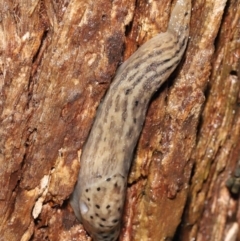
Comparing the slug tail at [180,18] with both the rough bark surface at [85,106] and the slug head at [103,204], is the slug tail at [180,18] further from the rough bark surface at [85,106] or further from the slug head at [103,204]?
the slug head at [103,204]

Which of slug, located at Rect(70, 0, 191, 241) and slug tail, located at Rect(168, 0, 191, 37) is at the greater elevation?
slug tail, located at Rect(168, 0, 191, 37)

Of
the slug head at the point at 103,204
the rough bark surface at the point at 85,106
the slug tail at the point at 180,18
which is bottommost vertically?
the slug head at the point at 103,204

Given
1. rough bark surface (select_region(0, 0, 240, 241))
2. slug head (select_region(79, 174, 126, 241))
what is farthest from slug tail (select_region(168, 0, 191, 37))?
slug head (select_region(79, 174, 126, 241))

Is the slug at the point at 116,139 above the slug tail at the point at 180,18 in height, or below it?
below

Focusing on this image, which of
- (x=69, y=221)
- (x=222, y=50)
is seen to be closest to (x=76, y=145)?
(x=69, y=221)

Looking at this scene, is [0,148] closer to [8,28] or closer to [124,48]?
[8,28]

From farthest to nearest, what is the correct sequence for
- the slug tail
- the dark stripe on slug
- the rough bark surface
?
the slug tail, the dark stripe on slug, the rough bark surface

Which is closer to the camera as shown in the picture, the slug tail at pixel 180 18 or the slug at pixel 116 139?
Result: the slug at pixel 116 139

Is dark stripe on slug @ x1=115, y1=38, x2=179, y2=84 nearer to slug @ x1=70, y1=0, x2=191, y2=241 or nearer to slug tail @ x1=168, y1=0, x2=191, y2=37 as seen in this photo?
slug @ x1=70, y1=0, x2=191, y2=241

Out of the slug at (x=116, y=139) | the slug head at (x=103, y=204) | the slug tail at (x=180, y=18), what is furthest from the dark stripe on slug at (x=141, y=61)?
the slug head at (x=103, y=204)
